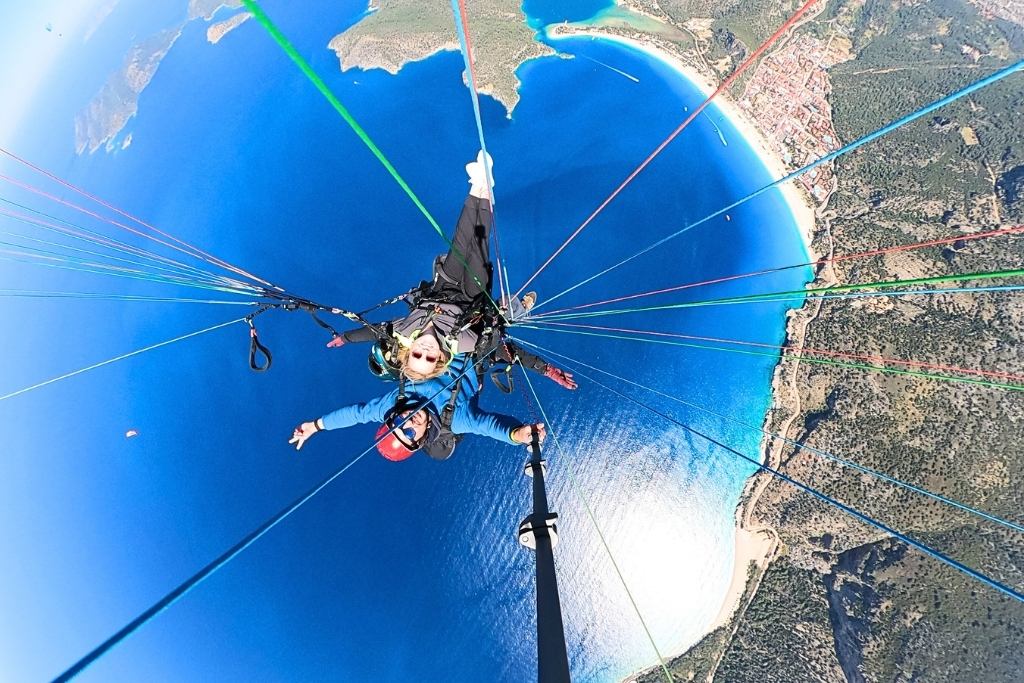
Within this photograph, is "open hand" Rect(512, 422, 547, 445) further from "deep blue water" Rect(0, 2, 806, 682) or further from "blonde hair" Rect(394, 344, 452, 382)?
"deep blue water" Rect(0, 2, 806, 682)

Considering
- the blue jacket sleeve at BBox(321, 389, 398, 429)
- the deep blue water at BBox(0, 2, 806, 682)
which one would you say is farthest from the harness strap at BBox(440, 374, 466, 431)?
the deep blue water at BBox(0, 2, 806, 682)

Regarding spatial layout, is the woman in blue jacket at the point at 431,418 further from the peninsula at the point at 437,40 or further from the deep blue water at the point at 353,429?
the peninsula at the point at 437,40

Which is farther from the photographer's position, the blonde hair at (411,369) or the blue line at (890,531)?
the blonde hair at (411,369)

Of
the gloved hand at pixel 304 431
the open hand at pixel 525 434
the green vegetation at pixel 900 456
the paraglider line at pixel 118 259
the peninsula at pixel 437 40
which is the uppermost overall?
the peninsula at pixel 437 40

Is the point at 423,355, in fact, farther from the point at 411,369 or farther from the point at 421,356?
the point at 411,369

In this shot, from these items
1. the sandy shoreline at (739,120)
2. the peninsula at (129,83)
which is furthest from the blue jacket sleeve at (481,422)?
the peninsula at (129,83)

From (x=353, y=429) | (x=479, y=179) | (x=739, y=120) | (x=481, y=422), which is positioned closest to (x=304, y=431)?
(x=481, y=422)

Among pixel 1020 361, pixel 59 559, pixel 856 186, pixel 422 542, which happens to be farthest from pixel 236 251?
pixel 1020 361
